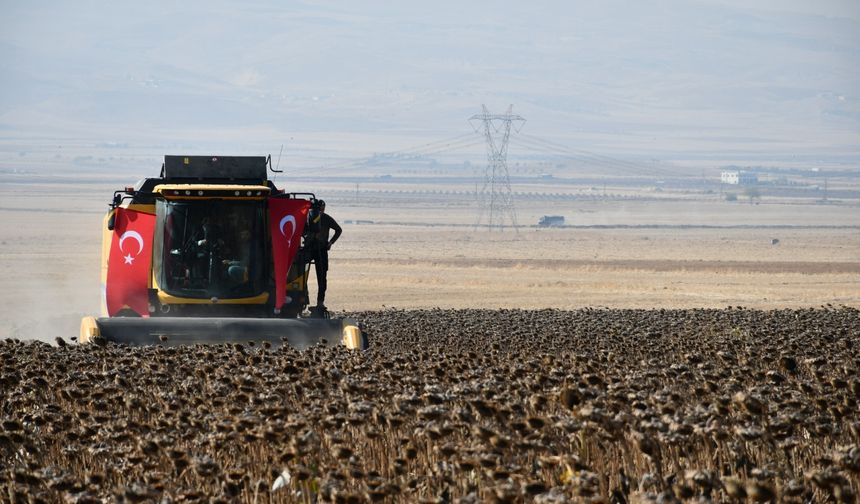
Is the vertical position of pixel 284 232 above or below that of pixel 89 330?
Result: above

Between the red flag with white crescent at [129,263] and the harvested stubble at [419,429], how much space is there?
5.47 meters

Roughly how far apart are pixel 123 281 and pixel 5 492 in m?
11.0

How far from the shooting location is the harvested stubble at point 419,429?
6.18m

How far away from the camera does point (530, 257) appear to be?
72.8 metres

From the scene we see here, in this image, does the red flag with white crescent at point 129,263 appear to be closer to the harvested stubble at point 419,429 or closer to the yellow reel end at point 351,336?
the yellow reel end at point 351,336

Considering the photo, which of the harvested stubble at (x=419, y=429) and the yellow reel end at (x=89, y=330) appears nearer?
the harvested stubble at (x=419, y=429)

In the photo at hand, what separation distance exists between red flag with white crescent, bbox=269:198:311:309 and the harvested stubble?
569cm

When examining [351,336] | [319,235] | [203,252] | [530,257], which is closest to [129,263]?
[203,252]

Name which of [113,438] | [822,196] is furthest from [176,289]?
[822,196]

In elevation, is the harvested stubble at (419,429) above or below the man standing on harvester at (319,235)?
below

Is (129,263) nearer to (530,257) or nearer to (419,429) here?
(419,429)

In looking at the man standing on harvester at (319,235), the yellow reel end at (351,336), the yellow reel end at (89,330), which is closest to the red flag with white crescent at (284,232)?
the man standing on harvester at (319,235)

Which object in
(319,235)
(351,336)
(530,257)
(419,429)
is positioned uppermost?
(319,235)

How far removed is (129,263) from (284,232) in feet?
6.64
